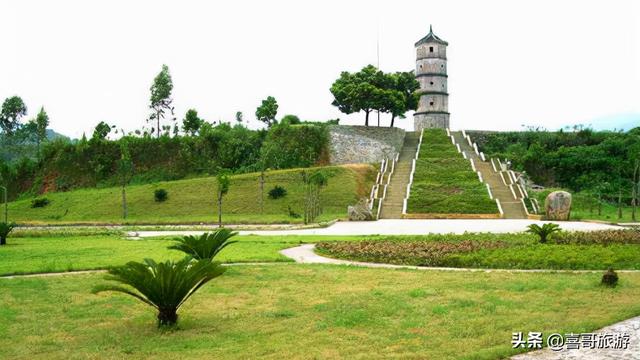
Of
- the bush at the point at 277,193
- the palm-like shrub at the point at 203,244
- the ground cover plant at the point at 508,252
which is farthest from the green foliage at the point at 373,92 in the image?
the palm-like shrub at the point at 203,244

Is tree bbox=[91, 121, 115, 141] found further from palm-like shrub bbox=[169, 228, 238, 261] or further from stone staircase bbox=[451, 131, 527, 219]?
palm-like shrub bbox=[169, 228, 238, 261]

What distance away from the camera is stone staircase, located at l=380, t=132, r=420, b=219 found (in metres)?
38.8

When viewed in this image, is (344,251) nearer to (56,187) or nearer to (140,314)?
(140,314)

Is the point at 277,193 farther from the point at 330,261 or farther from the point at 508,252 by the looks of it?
the point at 508,252

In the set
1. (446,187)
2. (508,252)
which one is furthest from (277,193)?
(508,252)

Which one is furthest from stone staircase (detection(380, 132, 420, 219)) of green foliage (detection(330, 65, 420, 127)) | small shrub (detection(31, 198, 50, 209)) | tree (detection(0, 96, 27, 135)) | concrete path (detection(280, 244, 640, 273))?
tree (detection(0, 96, 27, 135))

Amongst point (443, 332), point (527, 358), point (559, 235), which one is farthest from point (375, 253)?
point (527, 358)

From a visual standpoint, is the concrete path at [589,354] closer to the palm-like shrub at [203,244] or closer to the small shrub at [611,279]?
the small shrub at [611,279]

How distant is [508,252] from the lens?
15.8 m

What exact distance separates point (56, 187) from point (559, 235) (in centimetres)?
4764

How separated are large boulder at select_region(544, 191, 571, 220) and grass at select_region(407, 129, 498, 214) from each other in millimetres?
4489

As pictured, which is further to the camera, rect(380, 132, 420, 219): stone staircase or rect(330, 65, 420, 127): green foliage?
rect(330, 65, 420, 127): green foliage

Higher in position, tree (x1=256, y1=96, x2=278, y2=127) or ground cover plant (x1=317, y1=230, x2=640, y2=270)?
tree (x1=256, y1=96, x2=278, y2=127)

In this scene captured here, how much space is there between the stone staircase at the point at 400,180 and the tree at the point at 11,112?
47.7 m
